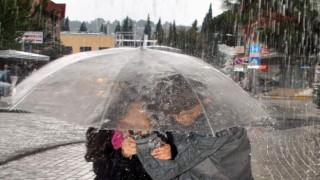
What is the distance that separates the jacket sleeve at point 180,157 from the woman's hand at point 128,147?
12cm

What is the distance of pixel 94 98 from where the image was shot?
329 cm

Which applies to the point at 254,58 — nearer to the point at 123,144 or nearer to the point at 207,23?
the point at 123,144

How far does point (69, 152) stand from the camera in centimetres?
948

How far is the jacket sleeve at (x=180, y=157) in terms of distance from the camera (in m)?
2.89

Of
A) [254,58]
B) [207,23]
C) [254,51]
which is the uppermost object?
[207,23]

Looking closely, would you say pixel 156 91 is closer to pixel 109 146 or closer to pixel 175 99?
pixel 175 99

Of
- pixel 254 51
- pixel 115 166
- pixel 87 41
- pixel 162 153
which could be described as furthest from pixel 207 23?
pixel 162 153

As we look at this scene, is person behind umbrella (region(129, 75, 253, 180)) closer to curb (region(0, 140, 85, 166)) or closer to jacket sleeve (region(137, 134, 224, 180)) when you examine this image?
jacket sleeve (region(137, 134, 224, 180))

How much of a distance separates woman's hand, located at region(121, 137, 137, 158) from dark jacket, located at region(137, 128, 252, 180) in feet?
0.41

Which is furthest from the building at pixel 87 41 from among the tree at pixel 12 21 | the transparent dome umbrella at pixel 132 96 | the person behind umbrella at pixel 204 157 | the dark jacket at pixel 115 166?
the person behind umbrella at pixel 204 157

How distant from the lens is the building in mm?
Result: 73750

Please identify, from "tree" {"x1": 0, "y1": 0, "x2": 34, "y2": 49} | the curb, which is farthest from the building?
the curb

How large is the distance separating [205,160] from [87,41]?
7392cm

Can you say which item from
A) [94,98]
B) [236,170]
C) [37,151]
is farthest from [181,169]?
[37,151]
